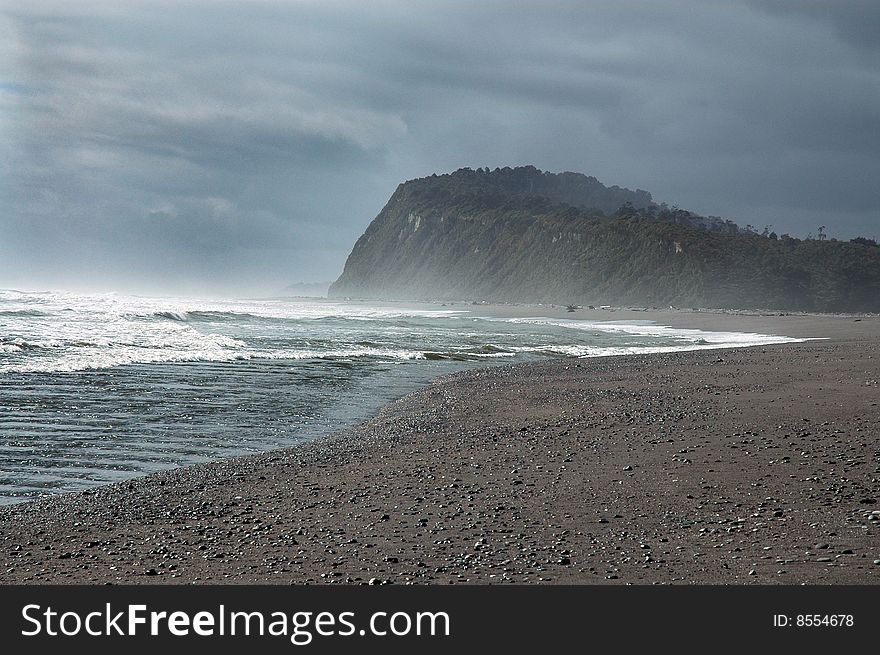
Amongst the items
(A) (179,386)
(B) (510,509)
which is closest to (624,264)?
(A) (179,386)

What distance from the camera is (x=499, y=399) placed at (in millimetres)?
14789

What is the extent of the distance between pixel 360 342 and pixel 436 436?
2055 centimetres

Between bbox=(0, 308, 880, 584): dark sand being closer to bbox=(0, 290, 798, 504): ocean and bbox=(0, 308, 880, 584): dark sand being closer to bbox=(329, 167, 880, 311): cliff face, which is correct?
bbox=(0, 290, 798, 504): ocean

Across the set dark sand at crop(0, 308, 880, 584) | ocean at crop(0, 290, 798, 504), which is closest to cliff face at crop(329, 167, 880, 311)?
ocean at crop(0, 290, 798, 504)

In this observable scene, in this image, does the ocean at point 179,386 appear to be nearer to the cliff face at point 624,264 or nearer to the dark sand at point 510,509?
the dark sand at point 510,509

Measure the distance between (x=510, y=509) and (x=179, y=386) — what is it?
442 inches

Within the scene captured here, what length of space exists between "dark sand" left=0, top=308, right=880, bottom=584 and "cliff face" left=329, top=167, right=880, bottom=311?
11113 centimetres

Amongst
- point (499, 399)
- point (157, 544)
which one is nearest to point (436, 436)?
point (499, 399)

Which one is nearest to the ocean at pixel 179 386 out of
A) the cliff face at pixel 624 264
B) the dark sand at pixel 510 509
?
the dark sand at pixel 510 509

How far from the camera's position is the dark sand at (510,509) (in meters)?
5.32

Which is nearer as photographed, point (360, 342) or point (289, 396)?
point (289, 396)

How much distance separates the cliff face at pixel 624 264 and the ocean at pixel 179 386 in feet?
298

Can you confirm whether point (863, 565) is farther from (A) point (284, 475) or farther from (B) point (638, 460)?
(A) point (284, 475)

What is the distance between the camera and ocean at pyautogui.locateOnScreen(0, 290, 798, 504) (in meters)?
9.66
